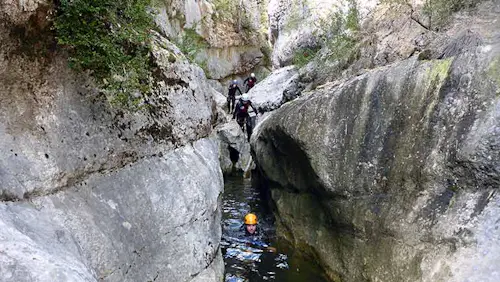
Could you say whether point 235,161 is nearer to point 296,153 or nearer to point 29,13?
point 296,153

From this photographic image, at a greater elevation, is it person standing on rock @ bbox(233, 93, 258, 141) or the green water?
person standing on rock @ bbox(233, 93, 258, 141)

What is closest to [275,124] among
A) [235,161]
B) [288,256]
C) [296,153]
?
[296,153]

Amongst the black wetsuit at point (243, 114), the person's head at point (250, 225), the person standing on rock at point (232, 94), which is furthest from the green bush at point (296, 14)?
the person's head at point (250, 225)

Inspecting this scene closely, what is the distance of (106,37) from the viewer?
16.5ft

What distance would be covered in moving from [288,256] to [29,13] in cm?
744

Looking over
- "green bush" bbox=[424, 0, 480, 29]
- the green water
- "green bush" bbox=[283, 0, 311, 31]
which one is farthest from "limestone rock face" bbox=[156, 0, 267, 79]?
"green bush" bbox=[424, 0, 480, 29]

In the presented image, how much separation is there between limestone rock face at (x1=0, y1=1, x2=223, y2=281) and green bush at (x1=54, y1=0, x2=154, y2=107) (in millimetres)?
217

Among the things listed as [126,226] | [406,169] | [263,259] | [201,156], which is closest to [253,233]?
[263,259]

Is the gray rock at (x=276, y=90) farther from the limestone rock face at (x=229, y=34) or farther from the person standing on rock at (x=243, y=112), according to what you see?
the limestone rock face at (x=229, y=34)

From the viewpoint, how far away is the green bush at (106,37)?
4.80m

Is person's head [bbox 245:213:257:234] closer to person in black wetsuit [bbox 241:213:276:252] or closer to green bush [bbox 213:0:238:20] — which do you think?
person in black wetsuit [bbox 241:213:276:252]

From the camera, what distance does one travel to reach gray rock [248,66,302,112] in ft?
55.9

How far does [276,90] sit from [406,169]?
42.0 feet

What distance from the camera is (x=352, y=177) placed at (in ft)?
26.0
